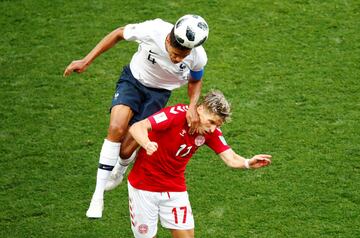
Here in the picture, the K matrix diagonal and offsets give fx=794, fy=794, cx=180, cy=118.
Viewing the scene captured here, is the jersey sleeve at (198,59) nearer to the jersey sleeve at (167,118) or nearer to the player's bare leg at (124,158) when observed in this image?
the jersey sleeve at (167,118)

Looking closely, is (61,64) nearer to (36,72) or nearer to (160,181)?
(36,72)

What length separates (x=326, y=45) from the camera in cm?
1123

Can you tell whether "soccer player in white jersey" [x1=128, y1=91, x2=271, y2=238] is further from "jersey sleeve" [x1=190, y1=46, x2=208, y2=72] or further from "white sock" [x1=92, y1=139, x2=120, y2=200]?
"jersey sleeve" [x1=190, y1=46, x2=208, y2=72]

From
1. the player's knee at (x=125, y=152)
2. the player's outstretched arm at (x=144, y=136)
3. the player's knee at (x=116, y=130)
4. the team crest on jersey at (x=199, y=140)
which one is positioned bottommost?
the player's knee at (x=125, y=152)

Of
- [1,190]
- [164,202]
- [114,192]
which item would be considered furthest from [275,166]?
[1,190]

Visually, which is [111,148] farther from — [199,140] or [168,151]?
[199,140]

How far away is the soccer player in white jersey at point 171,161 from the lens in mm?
6484

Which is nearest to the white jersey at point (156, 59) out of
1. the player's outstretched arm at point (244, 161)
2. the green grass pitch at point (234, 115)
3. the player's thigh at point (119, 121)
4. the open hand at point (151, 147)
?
the player's thigh at point (119, 121)

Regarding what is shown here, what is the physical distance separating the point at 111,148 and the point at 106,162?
0.14 m

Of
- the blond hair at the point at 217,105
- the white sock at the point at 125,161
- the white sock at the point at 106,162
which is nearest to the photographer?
the blond hair at the point at 217,105

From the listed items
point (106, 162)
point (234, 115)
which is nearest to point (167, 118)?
point (106, 162)

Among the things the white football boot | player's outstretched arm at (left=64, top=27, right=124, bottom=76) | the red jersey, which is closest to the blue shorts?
player's outstretched arm at (left=64, top=27, right=124, bottom=76)

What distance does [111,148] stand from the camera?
7.27 metres

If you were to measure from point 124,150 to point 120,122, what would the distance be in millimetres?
324
